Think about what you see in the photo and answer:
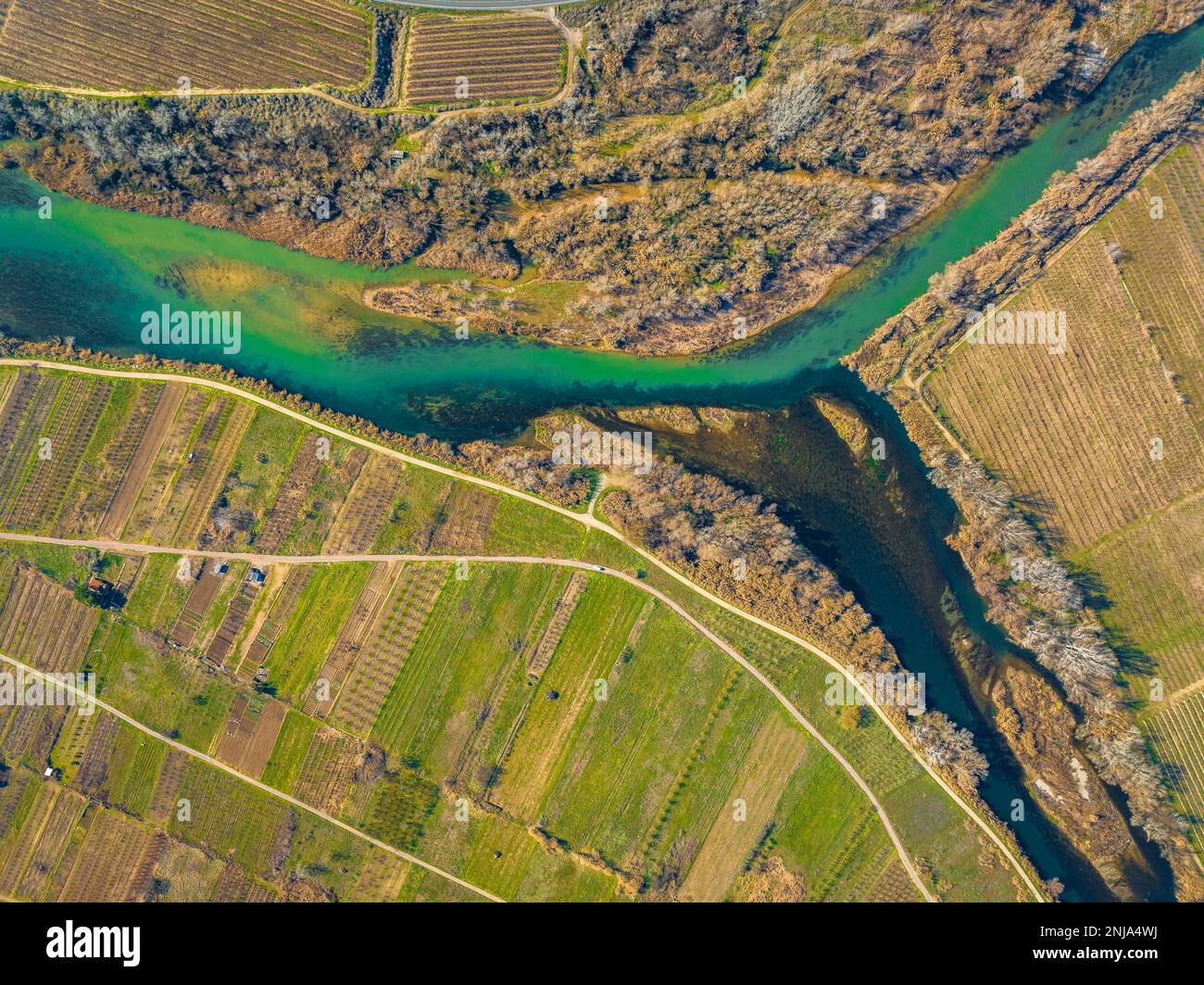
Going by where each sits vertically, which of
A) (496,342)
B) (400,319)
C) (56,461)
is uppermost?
(400,319)

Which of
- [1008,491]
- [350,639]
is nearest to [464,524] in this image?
[350,639]

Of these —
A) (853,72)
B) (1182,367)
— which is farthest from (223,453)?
(1182,367)

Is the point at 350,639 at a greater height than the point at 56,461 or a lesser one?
lesser

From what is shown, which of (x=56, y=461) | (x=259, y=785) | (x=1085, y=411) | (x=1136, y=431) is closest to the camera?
(x=1136, y=431)

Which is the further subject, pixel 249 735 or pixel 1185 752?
pixel 249 735

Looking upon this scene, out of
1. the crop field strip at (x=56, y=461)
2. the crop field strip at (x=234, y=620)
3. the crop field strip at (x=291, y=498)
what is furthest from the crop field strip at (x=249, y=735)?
the crop field strip at (x=56, y=461)

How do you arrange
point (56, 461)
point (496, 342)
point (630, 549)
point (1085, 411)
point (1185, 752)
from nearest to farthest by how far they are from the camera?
point (1185, 752) < point (1085, 411) < point (56, 461) < point (630, 549) < point (496, 342)

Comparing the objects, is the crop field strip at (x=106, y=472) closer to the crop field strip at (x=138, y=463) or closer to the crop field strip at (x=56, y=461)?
the crop field strip at (x=138, y=463)

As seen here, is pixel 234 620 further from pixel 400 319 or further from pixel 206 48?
pixel 206 48
